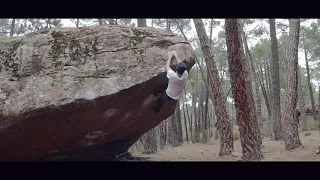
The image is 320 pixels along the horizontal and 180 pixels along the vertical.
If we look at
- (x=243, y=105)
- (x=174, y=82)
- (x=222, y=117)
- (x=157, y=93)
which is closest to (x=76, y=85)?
(x=157, y=93)

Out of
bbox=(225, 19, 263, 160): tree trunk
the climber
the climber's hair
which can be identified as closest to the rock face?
the climber

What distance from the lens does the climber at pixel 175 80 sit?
230 inches

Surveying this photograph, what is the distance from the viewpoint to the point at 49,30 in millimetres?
6715

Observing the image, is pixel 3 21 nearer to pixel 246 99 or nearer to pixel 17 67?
pixel 17 67

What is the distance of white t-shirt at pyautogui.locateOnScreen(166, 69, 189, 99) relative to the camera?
5.92 m

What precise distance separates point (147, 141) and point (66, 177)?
21.9ft

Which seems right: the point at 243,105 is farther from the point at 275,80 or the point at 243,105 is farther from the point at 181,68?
the point at 275,80

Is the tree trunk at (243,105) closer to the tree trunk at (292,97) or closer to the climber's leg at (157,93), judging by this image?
the climber's leg at (157,93)

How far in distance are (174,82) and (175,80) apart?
65 mm

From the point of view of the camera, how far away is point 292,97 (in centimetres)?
901

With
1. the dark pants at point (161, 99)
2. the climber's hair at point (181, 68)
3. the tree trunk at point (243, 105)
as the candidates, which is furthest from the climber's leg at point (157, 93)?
the tree trunk at point (243, 105)

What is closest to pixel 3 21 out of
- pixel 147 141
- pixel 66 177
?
pixel 147 141

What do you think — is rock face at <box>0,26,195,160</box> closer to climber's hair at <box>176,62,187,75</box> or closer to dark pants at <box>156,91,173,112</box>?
dark pants at <box>156,91,173,112</box>

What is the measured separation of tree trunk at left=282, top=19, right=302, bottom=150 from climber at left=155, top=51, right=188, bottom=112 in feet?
14.2
